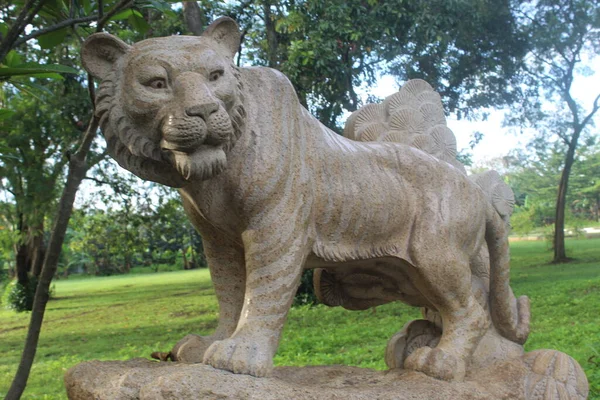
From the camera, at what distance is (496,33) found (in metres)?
8.92

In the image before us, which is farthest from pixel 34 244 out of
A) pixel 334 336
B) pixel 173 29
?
pixel 334 336

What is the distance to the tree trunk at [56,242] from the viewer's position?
279cm

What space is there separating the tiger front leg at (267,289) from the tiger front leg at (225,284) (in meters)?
0.28

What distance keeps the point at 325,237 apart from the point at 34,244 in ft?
36.4

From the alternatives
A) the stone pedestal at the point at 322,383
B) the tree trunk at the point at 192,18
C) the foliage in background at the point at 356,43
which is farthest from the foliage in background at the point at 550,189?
the stone pedestal at the point at 322,383

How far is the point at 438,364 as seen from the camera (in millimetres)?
2160

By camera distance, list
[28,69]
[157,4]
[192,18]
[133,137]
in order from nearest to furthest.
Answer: [28,69], [133,137], [157,4], [192,18]

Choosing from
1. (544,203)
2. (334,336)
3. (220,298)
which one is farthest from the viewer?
(544,203)

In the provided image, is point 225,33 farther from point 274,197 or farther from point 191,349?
point 191,349

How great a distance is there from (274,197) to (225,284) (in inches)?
18.7

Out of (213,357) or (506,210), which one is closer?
(213,357)

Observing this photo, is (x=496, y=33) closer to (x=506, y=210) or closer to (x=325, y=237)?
(x=506, y=210)

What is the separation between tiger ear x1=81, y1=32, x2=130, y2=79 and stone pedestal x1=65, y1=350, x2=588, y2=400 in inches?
34.5

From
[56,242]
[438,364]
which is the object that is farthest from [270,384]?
[56,242]
